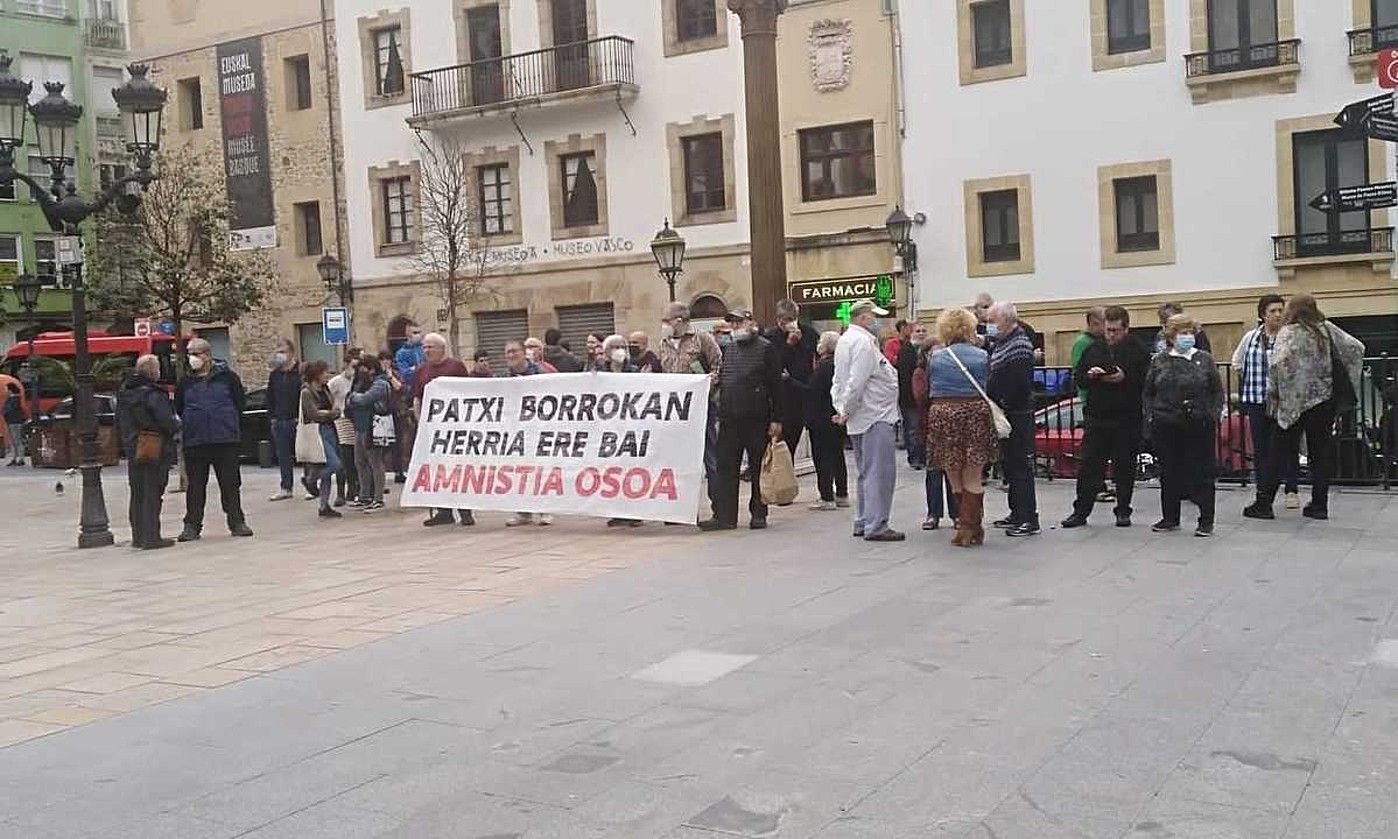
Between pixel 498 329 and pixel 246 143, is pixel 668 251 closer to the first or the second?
pixel 498 329

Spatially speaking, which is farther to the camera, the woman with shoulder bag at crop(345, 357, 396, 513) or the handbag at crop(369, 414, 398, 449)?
the handbag at crop(369, 414, 398, 449)

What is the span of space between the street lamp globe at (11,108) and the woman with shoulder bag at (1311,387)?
11736 mm

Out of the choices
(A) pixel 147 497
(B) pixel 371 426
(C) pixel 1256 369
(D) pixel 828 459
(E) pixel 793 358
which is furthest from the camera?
(B) pixel 371 426

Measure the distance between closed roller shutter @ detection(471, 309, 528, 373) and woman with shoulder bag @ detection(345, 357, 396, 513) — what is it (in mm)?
18484

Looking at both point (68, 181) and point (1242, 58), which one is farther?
point (1242, 58)

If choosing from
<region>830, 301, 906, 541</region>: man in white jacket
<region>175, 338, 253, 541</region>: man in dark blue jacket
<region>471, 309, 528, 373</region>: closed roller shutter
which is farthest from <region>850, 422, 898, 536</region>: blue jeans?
<region>471, 309, 528, 373</region>: closed roller shutter

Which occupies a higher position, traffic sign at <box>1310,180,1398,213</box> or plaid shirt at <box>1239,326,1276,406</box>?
traffic sign at <box>1310,180,1398,213</box>

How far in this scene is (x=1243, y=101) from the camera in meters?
25.1

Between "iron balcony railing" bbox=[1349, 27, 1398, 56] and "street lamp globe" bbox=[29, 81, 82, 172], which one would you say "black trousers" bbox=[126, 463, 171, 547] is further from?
"iron balcony railing" bbox=[1349, 27, 1398, 56]

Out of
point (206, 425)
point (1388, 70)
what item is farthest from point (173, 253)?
point (1388, 70)

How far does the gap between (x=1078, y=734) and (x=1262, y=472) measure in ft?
22.0

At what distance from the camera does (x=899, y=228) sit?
90.0 feet

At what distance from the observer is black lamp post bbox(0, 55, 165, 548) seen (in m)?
13.5

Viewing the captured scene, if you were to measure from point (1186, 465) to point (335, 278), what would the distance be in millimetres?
28159
